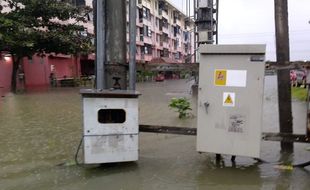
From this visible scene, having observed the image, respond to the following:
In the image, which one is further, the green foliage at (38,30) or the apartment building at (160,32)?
the apartment building at (160,32)

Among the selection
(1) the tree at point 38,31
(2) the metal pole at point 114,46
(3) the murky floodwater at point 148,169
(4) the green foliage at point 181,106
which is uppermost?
(1) the tree at point 38,31

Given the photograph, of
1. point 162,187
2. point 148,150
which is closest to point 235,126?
point 162,187

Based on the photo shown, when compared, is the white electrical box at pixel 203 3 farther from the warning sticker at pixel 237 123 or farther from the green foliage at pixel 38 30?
the warning sticker at pixel 237 123

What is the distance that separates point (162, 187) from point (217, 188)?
68 cm

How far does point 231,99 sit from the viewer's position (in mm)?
5742

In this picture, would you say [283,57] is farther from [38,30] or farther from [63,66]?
[63,66]

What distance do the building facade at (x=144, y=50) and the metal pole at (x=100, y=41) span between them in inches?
30.3

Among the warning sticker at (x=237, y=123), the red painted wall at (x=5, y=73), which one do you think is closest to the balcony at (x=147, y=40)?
the red painted wall at (x=5, y=73)

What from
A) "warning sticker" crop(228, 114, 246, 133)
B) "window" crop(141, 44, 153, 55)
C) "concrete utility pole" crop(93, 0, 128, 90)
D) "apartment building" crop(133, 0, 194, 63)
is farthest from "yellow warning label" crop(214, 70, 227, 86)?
"window" crop(141, 44, 153, 55)

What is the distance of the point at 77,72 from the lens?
4184cm

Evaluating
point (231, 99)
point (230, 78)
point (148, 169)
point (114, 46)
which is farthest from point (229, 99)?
point (114, 46)

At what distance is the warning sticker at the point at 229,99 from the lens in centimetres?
573

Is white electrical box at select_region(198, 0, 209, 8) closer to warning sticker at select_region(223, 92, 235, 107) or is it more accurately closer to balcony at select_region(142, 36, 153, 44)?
warning sticker at select_region(223, 92, 235, 107)

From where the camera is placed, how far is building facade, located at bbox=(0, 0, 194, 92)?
3266 centimetres
